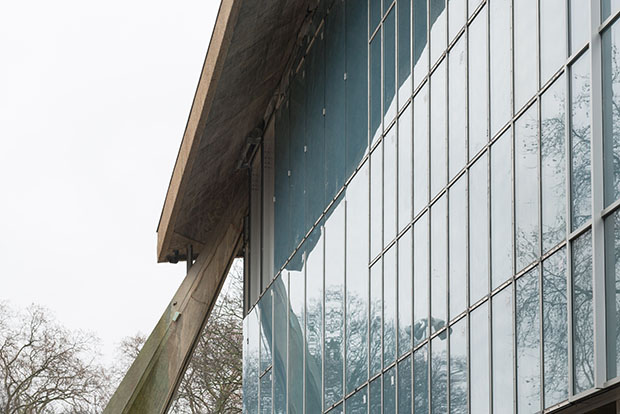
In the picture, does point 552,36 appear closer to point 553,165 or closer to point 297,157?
point 553,165

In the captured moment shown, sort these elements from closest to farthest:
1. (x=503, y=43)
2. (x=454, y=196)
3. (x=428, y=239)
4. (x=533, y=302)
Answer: (x=533, y=302) → (x=503, y=43) → (x=454, y=196) → (x=428, y=239)

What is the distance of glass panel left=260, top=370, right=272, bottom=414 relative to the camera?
2612cm

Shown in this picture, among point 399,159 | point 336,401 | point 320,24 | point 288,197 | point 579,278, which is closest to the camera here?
point 579,278

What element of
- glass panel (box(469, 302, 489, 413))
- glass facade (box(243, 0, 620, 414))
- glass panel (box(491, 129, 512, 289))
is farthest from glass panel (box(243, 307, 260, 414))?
glass panel (box(491, 129, 512, 289))

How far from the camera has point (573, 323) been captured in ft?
35.6

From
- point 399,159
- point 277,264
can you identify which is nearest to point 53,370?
point 277,264

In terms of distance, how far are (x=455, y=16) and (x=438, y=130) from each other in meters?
1.42

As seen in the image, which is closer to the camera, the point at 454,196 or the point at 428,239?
the point at 454,196

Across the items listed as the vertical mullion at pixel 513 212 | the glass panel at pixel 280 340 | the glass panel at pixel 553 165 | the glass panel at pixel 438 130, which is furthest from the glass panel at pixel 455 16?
the glass panel at pixel 280 340

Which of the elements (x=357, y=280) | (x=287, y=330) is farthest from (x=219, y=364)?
(x=357, y=280)

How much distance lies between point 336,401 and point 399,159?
4.73 meters

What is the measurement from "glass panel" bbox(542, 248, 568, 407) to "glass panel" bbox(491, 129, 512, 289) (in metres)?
1.08

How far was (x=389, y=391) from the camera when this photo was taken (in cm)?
1698

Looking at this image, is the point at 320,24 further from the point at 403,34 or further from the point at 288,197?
the point at 403,34
